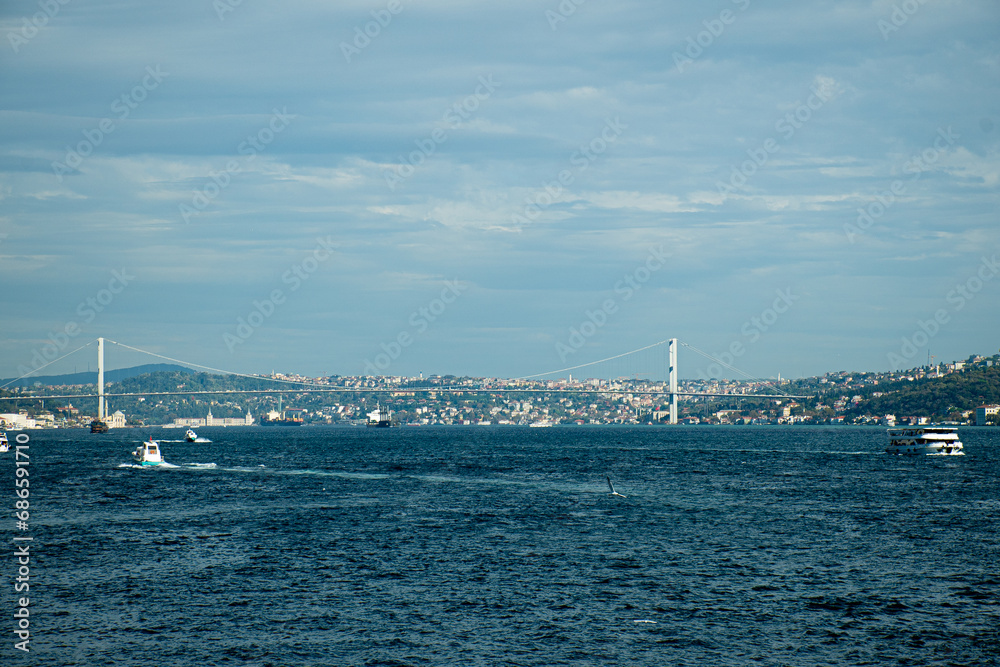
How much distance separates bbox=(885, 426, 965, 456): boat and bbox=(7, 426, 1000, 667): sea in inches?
1612

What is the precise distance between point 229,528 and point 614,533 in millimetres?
15107

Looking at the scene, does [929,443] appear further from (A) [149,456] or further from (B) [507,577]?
(B) [507,577]

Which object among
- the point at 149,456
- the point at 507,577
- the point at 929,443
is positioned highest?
the point at 149,456

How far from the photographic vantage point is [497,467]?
77.1 meters

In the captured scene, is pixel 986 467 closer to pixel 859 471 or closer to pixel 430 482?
pixel 859 471

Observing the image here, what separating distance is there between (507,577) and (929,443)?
262 feet

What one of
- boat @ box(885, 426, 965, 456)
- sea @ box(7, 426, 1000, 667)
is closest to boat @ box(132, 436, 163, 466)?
sea @ box(7, 426, 1000, 667)

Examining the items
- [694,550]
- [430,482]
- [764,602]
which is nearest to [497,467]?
[430,482]

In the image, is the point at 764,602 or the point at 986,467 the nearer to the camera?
the point at 764,602

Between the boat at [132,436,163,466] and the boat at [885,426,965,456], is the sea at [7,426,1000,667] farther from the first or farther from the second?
the boat at [885,426,965,456]

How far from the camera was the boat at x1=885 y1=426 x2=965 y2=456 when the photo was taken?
3674 inches

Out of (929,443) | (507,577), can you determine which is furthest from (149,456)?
(929,443)

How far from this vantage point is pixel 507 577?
27094mm

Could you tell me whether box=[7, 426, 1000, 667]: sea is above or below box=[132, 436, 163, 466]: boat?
below
